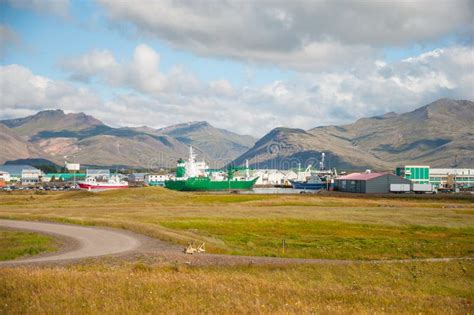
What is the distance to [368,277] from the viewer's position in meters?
29.3

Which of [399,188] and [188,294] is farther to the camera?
[399,188]

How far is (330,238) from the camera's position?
1938 inches

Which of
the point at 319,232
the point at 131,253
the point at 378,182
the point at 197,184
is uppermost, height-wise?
the point at 378,182

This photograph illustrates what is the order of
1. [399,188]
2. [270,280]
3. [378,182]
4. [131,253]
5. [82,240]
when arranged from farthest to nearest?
[378,182] < [399,188] < [82,240] < [131,253] < [270,280]

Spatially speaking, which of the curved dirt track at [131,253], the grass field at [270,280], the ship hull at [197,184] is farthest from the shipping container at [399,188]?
the curved dirt track at [131,253]

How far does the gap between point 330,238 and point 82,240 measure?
73.6 feet

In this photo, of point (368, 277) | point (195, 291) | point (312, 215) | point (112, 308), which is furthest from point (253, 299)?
point (312, 215)

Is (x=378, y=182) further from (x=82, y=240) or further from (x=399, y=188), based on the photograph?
(x=82, y=240)

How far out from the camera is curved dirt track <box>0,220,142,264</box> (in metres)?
32.2

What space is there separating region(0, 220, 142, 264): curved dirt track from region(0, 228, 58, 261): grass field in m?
1.27

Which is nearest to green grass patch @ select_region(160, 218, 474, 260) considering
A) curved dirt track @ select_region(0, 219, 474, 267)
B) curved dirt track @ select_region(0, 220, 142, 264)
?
curved dirt track @ select_region(0, 219, 474, 267)

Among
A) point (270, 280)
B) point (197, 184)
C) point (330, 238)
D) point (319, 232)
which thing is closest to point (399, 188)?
point (197, 184)

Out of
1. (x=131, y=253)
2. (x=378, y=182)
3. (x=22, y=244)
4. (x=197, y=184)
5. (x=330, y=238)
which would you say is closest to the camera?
(x=131, y=253)

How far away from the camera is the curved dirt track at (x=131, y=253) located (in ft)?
102
